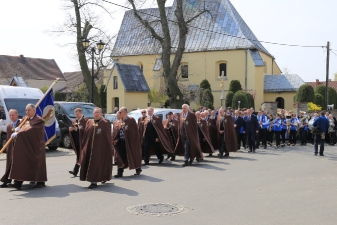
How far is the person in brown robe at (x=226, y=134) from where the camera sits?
1720 centimetres

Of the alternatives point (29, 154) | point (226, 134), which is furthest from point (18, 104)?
point (29, 154)

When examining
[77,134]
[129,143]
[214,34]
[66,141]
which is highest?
[214,34]

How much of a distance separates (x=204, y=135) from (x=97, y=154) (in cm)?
677

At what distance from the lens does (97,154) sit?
10141 mm

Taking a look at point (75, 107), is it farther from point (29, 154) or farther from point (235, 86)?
point (235, 86)

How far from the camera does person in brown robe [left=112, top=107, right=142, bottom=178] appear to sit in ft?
39.1

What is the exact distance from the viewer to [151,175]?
12203 mm

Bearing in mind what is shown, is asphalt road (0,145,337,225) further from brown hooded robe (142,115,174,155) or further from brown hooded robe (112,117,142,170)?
brown hooded robe (142,115,174,155)

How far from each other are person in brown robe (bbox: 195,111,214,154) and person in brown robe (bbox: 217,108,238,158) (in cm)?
71

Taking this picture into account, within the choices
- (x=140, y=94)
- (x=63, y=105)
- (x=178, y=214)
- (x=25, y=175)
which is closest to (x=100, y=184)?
(x=25, y=175)

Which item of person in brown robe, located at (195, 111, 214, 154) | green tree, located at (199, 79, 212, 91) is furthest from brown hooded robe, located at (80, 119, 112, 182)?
green tree, located at (199, 79, 212, 91)

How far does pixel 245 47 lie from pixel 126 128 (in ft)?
122

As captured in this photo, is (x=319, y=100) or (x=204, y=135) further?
→ (x=319, y=100)

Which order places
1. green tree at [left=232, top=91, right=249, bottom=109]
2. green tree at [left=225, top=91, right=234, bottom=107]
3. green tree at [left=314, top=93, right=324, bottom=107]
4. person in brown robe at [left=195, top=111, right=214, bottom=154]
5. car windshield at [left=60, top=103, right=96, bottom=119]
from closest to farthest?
person in brown robe at [left=195, top=111, right=214, bottom=154], car windshield at [left=60, top=103, right=96, bottom=119], green tree at [left=232, top=91, right=249, bottom=109], green tree at [left=314, top=93, right=324, bottom=107], green tree at [left=225, top=91, right=234, bottom=107]
